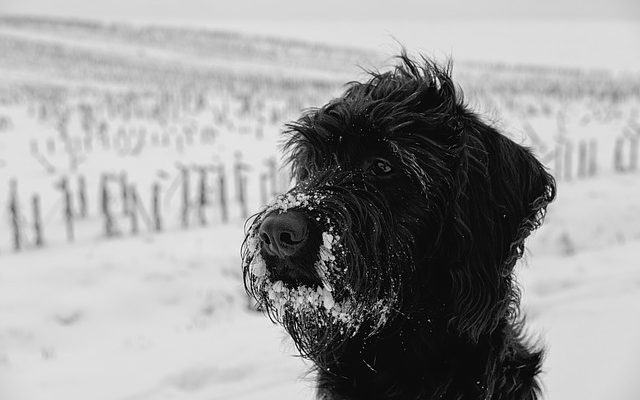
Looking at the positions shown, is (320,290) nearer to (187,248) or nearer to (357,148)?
(357,148)

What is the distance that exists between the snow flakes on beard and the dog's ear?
35 centimetres

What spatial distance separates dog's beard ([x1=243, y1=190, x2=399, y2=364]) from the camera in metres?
2.22

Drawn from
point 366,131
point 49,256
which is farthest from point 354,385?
point 49,256

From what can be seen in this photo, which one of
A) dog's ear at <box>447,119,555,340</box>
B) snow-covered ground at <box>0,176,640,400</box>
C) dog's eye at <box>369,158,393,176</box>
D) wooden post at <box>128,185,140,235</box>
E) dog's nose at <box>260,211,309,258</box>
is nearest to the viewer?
dog's nose at <box>260,211,309,258</box>

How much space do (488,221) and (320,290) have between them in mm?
788

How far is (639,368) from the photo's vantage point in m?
4.57

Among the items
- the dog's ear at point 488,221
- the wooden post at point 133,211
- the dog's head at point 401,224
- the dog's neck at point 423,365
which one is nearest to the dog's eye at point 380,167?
the dog's head at point 401,224

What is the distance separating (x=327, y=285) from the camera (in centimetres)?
224

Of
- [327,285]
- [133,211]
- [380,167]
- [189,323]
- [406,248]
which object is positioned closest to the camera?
[327,285]

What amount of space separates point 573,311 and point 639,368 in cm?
101

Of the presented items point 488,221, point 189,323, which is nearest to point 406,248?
point 488,221

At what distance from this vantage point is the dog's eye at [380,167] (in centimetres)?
251

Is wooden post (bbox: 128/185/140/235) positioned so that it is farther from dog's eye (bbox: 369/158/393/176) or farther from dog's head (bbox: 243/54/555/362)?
dog's eye (bbox: 369/158/393/176)

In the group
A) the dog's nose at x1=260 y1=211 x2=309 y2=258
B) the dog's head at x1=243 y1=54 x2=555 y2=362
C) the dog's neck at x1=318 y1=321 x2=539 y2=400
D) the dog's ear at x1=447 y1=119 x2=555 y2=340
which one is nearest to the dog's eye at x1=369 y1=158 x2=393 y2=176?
the dog's head at x1=243 y1=54 x2=555 y2=362
